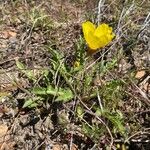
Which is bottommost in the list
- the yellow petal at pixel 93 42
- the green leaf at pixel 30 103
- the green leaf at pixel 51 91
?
the green leaf at pixel 30 103

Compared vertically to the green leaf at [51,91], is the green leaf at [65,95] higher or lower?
lower

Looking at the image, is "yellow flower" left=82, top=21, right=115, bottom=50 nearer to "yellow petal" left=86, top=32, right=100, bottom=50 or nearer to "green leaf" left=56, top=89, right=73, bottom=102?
"yellow petal" left=86, top=32, right=100, bottom=50

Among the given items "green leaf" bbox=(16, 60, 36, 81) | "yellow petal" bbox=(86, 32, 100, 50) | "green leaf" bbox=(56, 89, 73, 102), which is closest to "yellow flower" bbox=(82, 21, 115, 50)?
"yellow petal" bbox=(86, 32, 100, 50)

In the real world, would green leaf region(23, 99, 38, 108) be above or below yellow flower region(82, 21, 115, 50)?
below

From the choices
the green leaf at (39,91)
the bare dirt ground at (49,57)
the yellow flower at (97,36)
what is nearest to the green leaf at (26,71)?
the bare dirt ground at (49,57)

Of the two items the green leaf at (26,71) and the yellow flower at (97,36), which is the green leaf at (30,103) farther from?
the yellow flower at (97,36)

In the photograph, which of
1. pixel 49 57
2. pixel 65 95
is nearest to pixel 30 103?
pixel 65 95

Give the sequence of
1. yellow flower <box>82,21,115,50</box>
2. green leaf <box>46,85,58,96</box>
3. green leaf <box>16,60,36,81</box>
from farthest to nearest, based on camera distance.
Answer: green leaf <box>16,60,36,81</box> < green leaf <box>46,85,58,96</box> < yellow flower <box>82,21,115,50</box>

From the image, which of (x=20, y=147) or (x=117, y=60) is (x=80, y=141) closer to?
(x=20, y=147)
